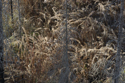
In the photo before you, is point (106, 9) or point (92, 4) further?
Answer: point (92, 4)

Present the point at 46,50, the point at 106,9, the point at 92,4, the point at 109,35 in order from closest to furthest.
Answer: the point at 46,50 < the point at 109,35 < the point at 106,9 < the point at 92,4

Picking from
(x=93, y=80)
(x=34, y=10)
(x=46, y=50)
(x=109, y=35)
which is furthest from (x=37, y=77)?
(x=34, y=10)

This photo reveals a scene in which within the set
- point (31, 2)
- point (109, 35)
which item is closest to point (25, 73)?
point (109, 35)

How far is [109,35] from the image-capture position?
119 inches

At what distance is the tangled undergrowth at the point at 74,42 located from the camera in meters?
2.41

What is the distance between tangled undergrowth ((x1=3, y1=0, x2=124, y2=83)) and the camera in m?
2.41

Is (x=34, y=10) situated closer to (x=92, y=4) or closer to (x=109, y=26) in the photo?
(x=92, y=4)

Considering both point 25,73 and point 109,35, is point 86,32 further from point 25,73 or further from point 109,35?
point 25,73

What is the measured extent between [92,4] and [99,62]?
4.99ft

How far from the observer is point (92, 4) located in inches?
140

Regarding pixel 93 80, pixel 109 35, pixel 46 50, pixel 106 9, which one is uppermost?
pixel 106 9

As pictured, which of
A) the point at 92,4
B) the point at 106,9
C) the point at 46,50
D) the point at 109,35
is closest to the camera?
the point at 46,50

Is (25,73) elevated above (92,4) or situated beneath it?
situated beneath

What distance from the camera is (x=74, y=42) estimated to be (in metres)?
3.09
